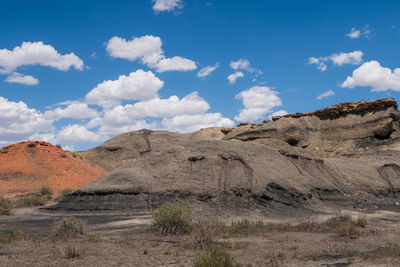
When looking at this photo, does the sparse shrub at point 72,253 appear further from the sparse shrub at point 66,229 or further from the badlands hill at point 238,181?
the badlands hill at point 238,181

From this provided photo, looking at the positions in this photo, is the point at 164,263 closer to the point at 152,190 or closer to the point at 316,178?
Result: the point at 152,190

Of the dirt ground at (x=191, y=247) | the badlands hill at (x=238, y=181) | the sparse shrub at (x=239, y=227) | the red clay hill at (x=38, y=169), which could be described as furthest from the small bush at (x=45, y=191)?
the sparse shrub at (x=239, y=227)

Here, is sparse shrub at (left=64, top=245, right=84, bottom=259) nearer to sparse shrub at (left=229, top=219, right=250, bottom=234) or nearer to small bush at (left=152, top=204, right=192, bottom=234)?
small bush at (left=152, top=204, right=192, bottom=234)

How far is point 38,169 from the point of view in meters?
39.6

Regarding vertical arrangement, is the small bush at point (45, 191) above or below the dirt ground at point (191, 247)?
above

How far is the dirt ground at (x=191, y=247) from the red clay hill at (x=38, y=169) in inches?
933

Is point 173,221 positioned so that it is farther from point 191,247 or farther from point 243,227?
point 243,227

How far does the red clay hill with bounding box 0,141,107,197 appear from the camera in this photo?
36544mm

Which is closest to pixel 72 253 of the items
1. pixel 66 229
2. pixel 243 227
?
pixel 66 229

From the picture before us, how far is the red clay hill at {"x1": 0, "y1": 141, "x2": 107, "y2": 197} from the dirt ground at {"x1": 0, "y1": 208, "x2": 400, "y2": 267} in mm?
23704

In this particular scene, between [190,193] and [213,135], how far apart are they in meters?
43.4

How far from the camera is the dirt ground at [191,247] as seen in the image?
9141 millimetres

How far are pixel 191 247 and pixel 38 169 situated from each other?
33.5 meters

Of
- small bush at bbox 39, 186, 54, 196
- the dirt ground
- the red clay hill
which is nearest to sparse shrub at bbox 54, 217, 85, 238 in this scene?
the dirt ground
